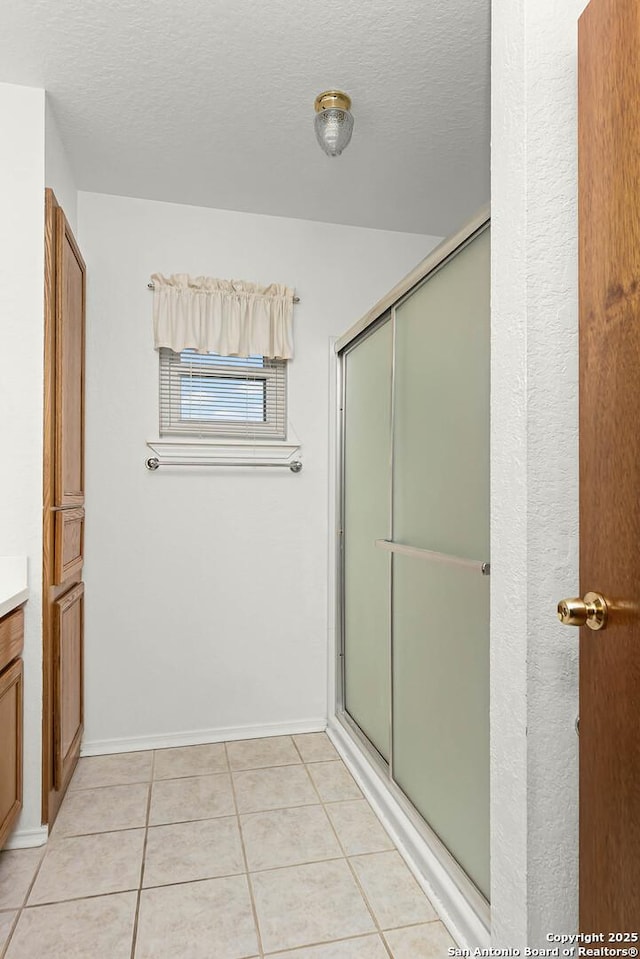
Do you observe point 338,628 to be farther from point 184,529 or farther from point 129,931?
point 129,931

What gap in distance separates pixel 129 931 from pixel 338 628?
1.55 meters

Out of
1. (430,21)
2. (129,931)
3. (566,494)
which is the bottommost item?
(129,931)

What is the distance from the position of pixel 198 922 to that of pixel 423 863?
2.15 ft

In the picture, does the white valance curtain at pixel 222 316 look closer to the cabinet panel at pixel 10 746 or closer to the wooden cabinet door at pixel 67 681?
the wooden cabinet door at pixel 67 681

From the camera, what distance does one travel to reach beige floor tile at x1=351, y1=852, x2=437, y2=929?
1.69 m

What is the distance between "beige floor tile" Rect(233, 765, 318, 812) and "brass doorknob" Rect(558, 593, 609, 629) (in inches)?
68.1

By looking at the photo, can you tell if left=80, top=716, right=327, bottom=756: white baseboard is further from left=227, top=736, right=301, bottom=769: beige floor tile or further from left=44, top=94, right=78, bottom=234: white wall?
left=44, top=94, right=78, bottom=234: white wall

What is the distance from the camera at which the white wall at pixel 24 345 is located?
206cm

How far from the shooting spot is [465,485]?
1.66 metres

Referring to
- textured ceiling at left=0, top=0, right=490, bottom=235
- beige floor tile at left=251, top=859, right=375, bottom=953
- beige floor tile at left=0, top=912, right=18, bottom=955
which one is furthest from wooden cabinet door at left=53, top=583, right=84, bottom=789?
textured ceiling at left=0, top=0, right=490, bottom=235

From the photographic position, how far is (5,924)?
1666 millimetres

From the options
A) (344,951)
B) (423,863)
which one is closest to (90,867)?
(344,951)

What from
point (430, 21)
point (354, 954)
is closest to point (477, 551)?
point (354, 954)

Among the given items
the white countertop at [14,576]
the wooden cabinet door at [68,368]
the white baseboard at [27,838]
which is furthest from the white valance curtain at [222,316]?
the white baseboard at [27,838]
